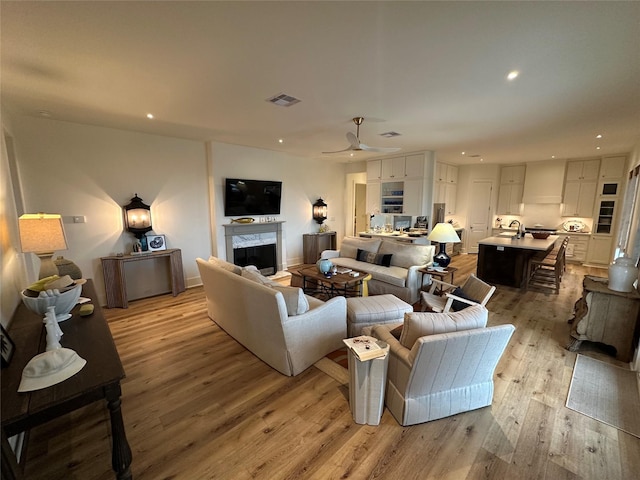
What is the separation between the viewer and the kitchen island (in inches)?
191

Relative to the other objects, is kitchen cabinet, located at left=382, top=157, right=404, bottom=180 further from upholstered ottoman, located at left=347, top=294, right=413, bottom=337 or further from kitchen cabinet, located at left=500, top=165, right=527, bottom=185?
upholstered ottoman, located at left=347, top=294, right=413, bottom=337

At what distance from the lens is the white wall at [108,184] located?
364 centimetres

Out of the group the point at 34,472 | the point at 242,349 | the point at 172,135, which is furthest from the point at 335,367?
the point at 172,135

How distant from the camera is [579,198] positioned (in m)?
6.90

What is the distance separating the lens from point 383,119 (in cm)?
358

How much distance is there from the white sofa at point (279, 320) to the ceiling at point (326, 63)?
1.92 metres

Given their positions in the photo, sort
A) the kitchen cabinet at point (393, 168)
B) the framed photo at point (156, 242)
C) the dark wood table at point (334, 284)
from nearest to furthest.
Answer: the dark wood table at point (334, 284) < the framed photo at point (156, 242) < the kitchen cabinet at point (393, 168)

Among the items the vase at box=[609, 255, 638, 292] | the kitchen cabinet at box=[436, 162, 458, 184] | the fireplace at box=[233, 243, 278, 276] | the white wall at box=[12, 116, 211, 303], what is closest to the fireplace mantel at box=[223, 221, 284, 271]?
the fireplace at box=[233, 243, 278, 276]

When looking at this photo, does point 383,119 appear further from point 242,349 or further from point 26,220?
point 26,220

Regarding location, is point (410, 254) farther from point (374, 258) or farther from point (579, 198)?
point (579, 198)

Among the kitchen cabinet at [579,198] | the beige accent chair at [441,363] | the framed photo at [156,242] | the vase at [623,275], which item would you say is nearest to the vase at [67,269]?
the framed photo at [156,242]

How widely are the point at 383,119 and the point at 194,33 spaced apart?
8.13 feet

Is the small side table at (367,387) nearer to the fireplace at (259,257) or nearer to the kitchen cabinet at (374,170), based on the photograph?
the fireplace at (259,257)

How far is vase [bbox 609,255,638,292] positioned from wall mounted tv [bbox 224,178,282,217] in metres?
5.39
